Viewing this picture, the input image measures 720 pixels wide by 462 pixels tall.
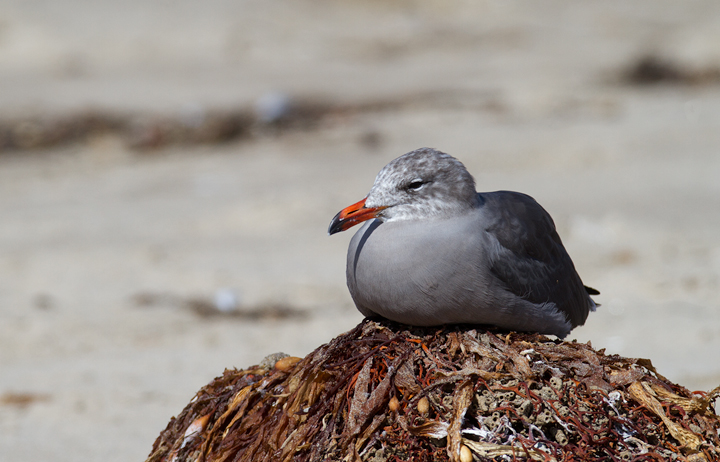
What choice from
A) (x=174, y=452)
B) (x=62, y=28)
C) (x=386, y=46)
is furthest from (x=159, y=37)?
(x=174, y=452)

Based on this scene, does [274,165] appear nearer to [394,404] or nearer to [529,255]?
[529,255]

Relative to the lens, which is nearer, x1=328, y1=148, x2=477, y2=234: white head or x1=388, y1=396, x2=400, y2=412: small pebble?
x1=388, y1=396, x2=400, y2=412: small pebble

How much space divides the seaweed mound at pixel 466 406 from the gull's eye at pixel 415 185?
0.59 m

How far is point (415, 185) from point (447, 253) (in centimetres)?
36

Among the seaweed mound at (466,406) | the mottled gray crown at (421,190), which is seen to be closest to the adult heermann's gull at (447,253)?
the mottled gray crown at (421,190)

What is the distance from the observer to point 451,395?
3.07 metres

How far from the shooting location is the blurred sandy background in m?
7.03

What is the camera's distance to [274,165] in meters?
12.3

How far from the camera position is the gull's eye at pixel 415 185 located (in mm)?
3516

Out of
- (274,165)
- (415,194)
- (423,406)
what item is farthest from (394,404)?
(274,165)

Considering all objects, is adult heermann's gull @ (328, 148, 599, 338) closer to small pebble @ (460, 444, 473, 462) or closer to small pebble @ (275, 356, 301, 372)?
small pebble @ (275, 356, 301, 372)

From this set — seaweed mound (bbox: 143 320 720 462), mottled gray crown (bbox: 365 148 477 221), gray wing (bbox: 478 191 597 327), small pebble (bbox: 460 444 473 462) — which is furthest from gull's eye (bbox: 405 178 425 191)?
small pebble (bbox: 460 444 473 462)

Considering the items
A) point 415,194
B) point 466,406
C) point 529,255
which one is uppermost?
point 415,194

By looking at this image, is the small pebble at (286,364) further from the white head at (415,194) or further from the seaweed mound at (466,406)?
the white head at (415,194)
